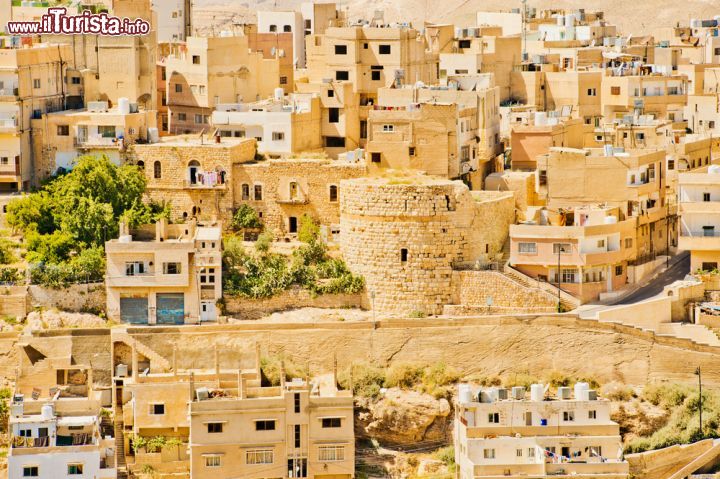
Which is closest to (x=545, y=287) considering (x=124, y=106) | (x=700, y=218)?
(x=700, y=218)

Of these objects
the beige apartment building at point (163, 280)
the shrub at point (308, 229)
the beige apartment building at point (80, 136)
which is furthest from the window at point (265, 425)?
the beige apartment building at point (80, 136)

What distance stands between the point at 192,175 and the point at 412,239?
22.4 feet

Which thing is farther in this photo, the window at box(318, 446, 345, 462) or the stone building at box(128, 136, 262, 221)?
the stone building at box(128, 136, 262, 221)

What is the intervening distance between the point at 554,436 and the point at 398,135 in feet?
37.4

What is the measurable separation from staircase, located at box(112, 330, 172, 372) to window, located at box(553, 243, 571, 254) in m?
10.2

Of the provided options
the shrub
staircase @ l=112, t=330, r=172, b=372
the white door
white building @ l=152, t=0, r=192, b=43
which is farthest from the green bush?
white building @ l=152, t=0, r=192, b=43

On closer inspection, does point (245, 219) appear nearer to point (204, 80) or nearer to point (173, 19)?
point (204, 80)

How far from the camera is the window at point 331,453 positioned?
54.1 metres

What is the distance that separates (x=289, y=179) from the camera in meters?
61.9

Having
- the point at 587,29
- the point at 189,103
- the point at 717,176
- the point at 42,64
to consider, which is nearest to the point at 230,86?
the point at 189,103

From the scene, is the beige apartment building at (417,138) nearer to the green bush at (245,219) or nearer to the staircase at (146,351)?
the green bush at (245,219)

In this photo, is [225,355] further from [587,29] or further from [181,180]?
[587,29]

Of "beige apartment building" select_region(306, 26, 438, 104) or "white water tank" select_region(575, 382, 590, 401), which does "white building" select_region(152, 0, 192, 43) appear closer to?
"beige apartment building" select_region(306, 26, 438, 104)

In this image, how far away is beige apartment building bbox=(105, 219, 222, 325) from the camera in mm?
58094
